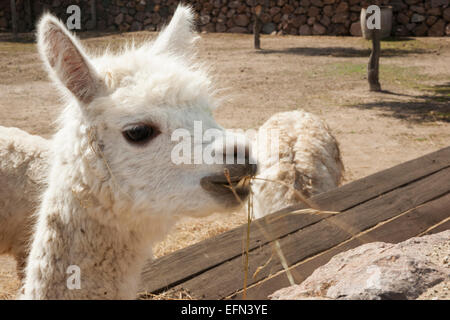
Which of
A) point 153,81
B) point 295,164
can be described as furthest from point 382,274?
point 295,164

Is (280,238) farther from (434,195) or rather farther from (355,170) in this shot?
(355,170)

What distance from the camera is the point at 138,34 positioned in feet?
55.6

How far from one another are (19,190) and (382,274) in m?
2.51

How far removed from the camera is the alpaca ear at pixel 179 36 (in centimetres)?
217

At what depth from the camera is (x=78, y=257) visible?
176 centimetres

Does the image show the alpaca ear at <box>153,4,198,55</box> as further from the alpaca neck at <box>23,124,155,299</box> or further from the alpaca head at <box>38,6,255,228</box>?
the alpaca neck at <box>23,124,155,299</box>

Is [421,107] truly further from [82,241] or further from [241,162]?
[82,241]

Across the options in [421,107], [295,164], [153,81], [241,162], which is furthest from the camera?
[421,107]

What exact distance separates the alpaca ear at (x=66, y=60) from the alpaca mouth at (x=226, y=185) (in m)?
0.53

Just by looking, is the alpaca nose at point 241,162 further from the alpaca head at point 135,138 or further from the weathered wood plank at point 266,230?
the weathered wood plank at point 266,230

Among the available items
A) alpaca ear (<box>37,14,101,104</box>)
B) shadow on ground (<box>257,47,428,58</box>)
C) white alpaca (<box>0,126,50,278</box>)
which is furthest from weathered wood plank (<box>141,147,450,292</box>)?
shadow on ground (<box>257,47,428,58</box>)

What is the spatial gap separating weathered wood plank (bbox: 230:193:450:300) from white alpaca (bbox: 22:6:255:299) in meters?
0.38

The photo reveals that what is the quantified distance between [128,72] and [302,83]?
8.52m
